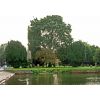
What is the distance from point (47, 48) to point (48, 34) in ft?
1.57

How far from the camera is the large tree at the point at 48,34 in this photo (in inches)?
Result: 470

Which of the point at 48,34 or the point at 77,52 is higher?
the point at 48,34

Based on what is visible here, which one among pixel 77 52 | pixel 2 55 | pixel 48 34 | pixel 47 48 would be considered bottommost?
pixel 2 55

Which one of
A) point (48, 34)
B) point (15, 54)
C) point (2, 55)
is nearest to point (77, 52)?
point (48, 34)

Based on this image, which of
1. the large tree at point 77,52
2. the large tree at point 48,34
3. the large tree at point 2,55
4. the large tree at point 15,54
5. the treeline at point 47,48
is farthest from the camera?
the large tree at point 48,34

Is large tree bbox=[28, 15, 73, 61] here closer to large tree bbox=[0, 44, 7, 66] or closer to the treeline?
the treeline

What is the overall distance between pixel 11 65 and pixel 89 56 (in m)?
2.33

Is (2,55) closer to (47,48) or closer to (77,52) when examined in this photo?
(47,48)

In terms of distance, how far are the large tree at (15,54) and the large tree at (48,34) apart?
0.92ft

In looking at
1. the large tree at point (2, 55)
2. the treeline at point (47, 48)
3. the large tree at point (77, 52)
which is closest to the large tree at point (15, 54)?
the treeline at point (47, 48)

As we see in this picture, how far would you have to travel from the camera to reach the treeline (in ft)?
38.0

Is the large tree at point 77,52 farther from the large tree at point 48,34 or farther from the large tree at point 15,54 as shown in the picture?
the large tree at point 15,54

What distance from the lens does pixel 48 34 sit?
1197 cm
